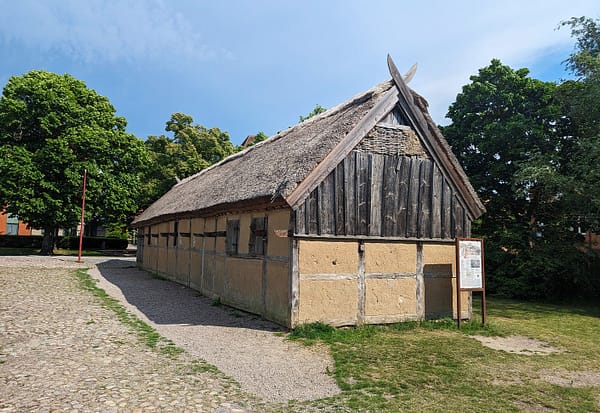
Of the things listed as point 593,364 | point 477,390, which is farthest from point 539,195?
point 477,390

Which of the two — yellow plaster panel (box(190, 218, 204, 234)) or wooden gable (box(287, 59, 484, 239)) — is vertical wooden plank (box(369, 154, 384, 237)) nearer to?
wooden gable (box(287, 59, 484, 239))

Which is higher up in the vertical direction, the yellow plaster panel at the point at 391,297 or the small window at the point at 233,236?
the small window at the point at 233,236

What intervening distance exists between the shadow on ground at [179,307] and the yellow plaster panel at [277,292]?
0.74ft

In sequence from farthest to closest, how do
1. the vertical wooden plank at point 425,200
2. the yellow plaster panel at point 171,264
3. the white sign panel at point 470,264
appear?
1. the yellow plaster panel at point 171,264
2. the vertical wooden plank at point 425,200
3. the white sign panel at point 470,264

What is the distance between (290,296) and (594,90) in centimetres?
1385

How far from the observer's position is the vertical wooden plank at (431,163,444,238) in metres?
10.1

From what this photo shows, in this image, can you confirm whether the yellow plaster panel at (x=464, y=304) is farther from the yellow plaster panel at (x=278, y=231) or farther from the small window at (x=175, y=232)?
the small window at (x=175, y=232)

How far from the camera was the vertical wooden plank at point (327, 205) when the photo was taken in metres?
8.76

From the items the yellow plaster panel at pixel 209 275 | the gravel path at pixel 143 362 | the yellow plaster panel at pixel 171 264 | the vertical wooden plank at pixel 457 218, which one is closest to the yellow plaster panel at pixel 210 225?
the yellow plaster panel at pixel 209 275

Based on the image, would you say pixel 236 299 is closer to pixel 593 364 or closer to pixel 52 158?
pixel 593 364

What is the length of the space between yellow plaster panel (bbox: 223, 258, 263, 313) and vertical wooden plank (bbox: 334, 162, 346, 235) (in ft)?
6.75

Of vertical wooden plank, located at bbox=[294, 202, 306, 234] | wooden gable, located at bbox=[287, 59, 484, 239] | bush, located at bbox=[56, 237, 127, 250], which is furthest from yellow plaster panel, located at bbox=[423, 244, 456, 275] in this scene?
bush, located at bbox=[56, 237, 127, 250]

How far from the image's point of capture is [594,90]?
15.3m

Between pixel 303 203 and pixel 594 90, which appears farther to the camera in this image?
pixel 594 90
